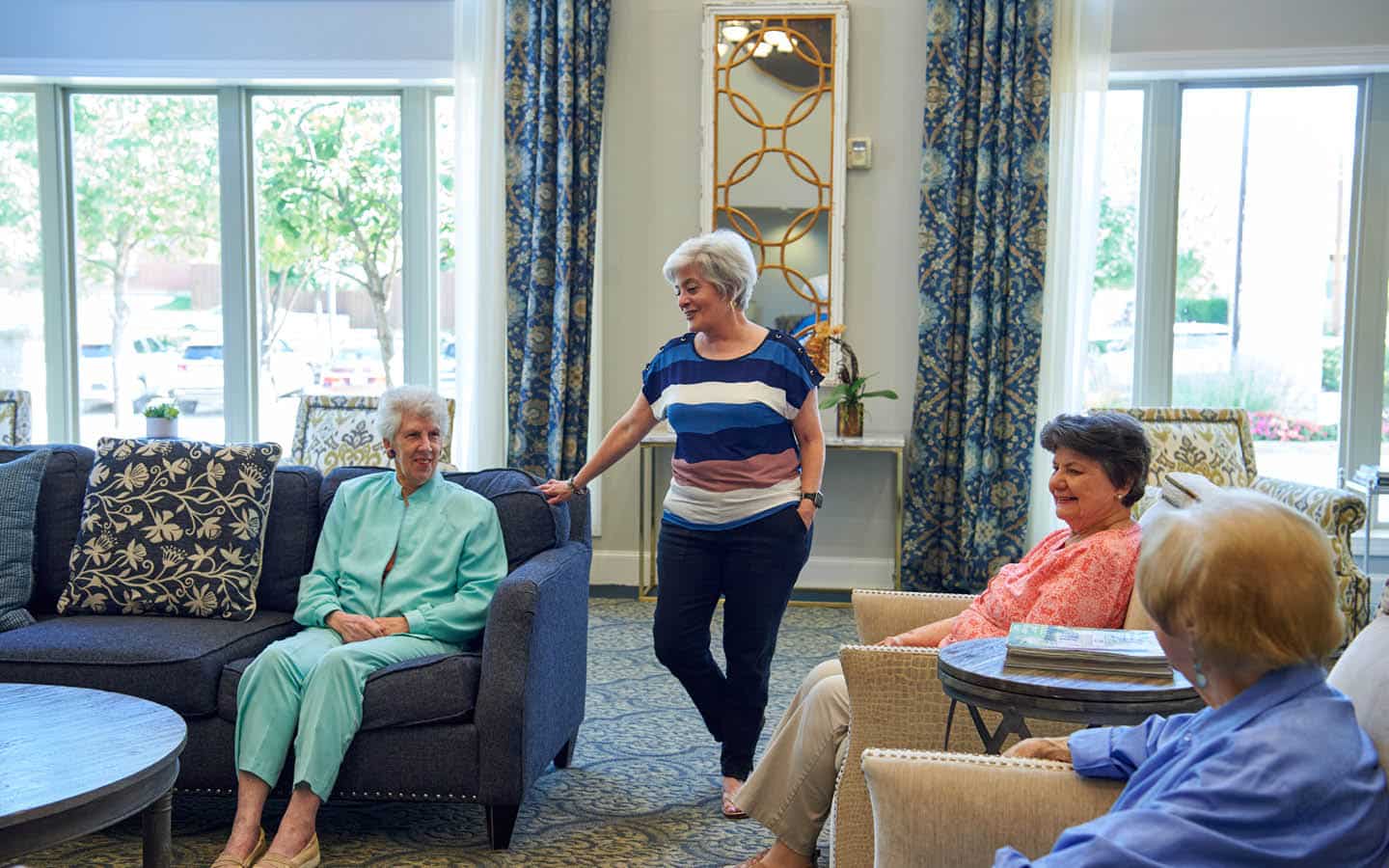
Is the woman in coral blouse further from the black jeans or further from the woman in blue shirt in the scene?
the woman in blue shirt

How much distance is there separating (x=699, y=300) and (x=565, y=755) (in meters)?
1.24

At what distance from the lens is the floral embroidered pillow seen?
333 cm

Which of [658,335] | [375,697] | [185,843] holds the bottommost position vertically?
[185,843]

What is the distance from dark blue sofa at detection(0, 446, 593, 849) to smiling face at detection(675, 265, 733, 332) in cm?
63

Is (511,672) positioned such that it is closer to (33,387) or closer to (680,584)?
(680,584)

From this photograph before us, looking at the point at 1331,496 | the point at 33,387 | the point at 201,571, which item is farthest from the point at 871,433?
the point at 33,387

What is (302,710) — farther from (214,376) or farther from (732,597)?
(214,376)

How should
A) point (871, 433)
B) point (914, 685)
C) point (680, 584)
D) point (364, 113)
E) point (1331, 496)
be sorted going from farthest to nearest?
1. point (364, 113)
2. point (871, 433)
3. point (1331, 496)
4. point (680, 584)
5. point (914, 685)

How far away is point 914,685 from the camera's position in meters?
2.29

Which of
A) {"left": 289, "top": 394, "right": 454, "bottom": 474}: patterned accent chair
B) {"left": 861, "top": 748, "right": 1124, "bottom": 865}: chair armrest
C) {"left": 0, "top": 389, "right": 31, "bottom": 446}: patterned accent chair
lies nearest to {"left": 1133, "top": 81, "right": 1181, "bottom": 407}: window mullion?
{"left": 289, "top": 394, "right": 454, "bottom": 474}: patterned accent chair

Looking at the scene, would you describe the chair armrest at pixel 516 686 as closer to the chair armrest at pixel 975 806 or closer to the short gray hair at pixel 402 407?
the short gray hair at pixel 402 407

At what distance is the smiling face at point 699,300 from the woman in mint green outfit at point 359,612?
2.21 ft

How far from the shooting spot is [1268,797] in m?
1.29

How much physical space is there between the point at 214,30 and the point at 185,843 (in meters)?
4.18
